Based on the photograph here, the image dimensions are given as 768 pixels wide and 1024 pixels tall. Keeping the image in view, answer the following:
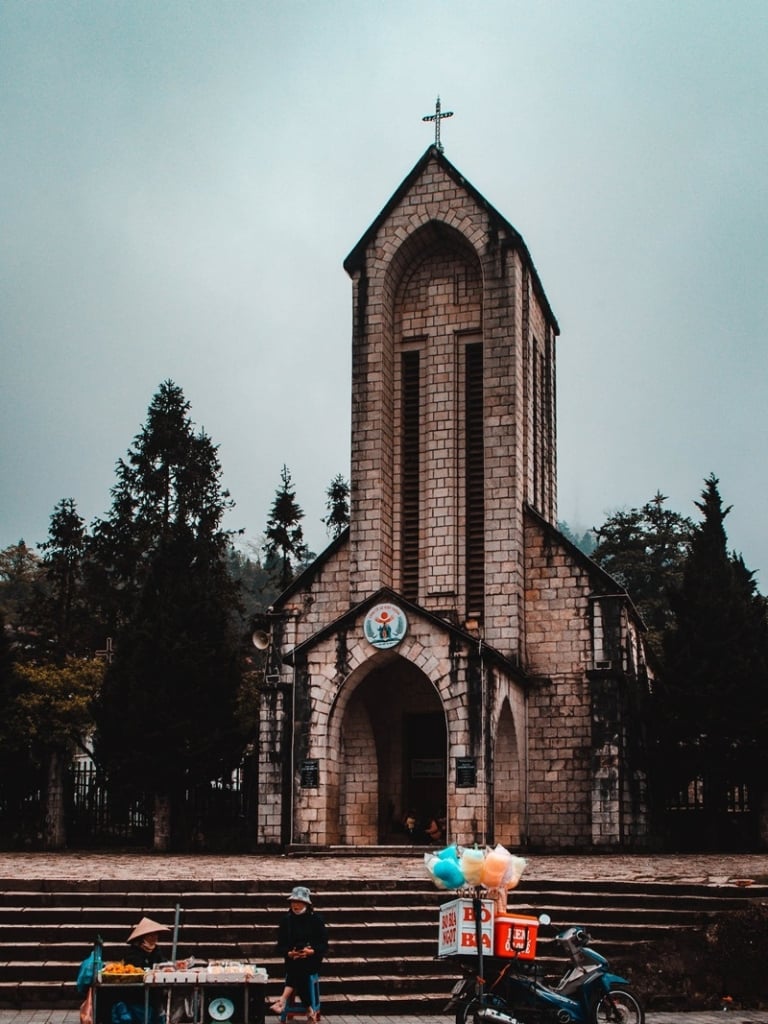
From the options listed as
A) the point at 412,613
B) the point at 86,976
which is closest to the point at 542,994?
the point at 86,976

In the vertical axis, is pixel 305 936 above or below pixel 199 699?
below

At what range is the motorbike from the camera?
1186 cm

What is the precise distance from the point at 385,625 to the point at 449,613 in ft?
9.51

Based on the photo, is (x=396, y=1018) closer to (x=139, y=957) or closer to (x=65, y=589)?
(x=139, y=957)

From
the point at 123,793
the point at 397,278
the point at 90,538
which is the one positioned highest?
the point at 397,278

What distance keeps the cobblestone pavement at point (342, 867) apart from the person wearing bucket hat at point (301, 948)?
3.95 metres

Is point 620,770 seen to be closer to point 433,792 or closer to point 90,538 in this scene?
point 433,792

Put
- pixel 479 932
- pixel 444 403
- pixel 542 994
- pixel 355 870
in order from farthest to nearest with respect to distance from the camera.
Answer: pixel 444 403 < pixel 355 870 < pixel 542 994 < pixel 479 932

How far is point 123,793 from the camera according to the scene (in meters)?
29.4

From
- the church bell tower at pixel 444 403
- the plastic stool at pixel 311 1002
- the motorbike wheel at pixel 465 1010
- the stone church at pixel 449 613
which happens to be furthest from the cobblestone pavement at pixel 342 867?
the church bell tower at pixel 444 403

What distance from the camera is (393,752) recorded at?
28125 mm

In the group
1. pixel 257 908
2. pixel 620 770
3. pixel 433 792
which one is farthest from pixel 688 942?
pixel 433 792

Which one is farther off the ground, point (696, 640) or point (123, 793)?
point (696, 640)

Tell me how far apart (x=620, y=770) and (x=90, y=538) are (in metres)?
23.4
